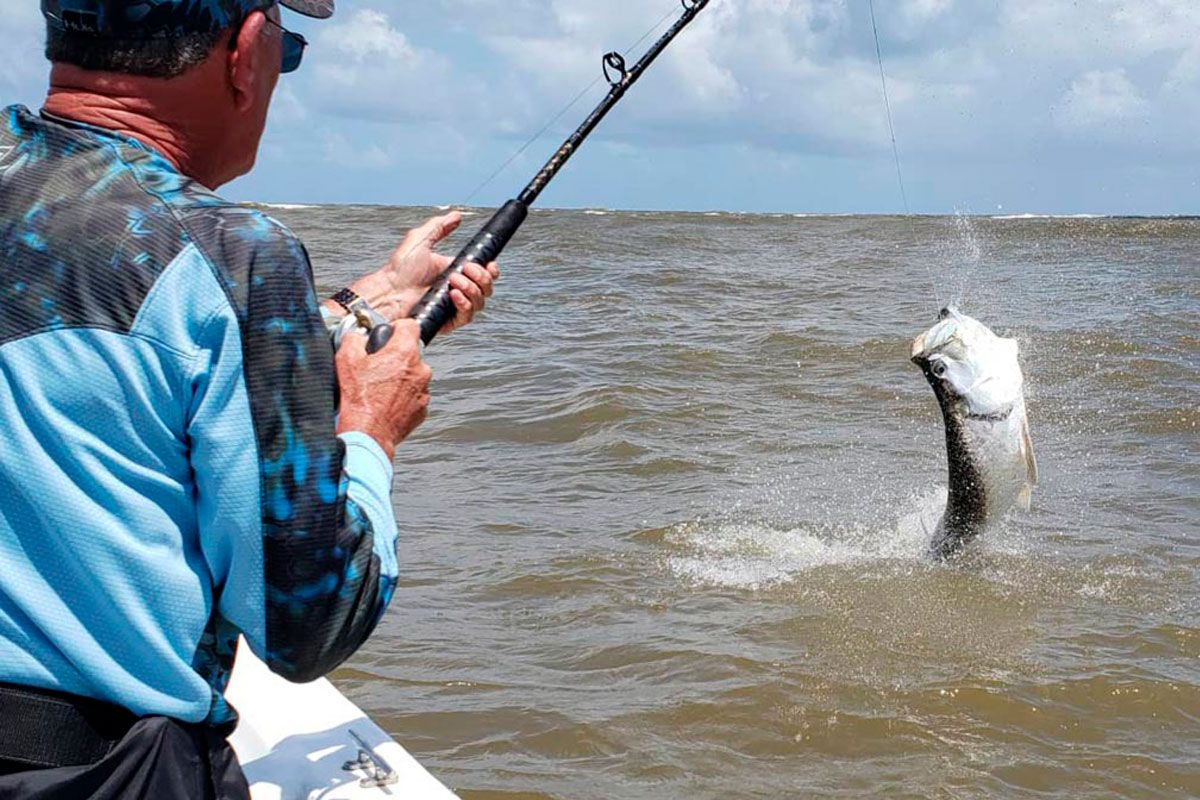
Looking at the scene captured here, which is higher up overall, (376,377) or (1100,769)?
(376,377)

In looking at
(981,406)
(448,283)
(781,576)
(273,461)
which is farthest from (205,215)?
(781,576)

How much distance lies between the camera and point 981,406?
239 inches

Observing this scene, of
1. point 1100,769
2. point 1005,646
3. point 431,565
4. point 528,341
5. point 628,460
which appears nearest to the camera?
point 1100,769

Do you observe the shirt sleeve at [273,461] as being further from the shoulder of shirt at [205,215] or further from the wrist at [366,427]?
the wrist at [366,427]

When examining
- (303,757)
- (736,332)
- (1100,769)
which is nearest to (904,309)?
(736,332)

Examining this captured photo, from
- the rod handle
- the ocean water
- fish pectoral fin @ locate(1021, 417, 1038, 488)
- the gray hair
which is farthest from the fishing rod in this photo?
fish pectoral fin @ locate(1021, 417, 1038, 488)

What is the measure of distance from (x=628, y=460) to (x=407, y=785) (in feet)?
20.2

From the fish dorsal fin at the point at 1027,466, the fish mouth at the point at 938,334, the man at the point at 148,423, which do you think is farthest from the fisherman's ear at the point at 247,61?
the fish dorsal fin at the point at 1027,466

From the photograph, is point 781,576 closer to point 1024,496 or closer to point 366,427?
point 1024,496

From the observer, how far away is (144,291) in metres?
1.70

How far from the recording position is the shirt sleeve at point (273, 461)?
1733 mm

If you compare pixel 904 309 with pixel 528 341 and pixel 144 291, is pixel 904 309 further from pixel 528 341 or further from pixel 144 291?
pixel 144 291

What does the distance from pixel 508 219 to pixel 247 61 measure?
65.3 inches

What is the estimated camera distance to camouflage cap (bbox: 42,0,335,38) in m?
1.78
